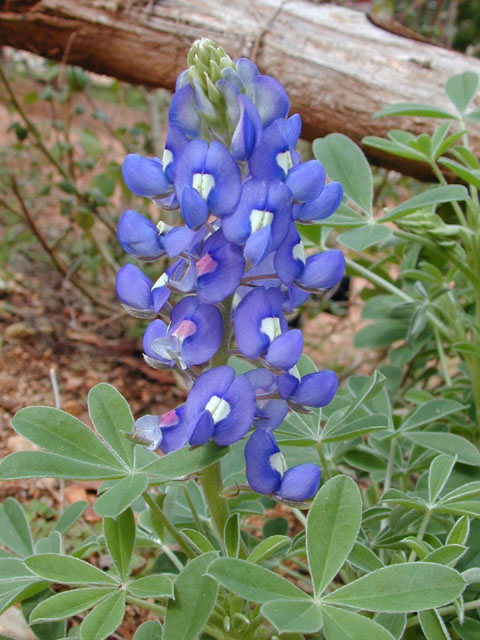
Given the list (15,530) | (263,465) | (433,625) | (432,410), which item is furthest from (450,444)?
(15,530)

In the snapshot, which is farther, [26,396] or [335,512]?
[26,396]

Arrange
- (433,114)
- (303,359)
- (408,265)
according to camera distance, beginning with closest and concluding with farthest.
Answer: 1. (303,359)
2. (433,114)
3. (408,265)

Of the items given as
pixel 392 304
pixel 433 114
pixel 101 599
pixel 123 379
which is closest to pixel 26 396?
pixel 123 379

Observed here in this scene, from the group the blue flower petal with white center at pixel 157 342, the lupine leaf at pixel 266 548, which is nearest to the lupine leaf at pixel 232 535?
the lupine leaf at pixel 266 548

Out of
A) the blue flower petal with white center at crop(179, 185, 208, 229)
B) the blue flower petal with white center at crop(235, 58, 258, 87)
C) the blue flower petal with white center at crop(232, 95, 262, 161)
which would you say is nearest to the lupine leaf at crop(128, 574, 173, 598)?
the blue flower petal with white center at crop(179, 185, 208, 229)

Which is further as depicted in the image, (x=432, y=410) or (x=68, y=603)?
(x=432, y=410)

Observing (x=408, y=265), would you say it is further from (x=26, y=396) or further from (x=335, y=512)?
(x=26, y=396)

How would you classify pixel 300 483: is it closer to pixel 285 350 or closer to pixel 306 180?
pixel 285 350
